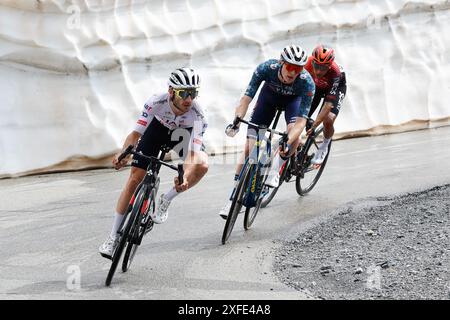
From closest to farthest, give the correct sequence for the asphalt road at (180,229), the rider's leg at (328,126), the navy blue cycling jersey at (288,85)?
the asphalt road at (180,229) → the navy blue cycling jersey at (288,85) → the rider's leg at (328,126)

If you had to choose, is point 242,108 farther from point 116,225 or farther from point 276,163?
point 116,225

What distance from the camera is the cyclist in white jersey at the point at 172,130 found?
769 cm

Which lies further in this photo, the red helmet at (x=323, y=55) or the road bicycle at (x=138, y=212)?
the red helmet at (x=323, y=55)

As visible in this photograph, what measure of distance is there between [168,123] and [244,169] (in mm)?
1332

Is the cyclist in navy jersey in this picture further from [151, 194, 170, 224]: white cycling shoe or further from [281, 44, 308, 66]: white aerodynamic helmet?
[151, 194, 170, 224]: white cycling shoe

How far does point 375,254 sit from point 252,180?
173 cm

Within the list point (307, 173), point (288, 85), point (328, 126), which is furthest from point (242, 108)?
point (307, 173)

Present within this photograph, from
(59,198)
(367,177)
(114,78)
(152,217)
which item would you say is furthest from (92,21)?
(152,217)

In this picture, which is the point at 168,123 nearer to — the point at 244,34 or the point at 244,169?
the point at 244,169

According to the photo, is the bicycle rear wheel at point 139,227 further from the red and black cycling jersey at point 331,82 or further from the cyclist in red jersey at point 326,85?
the red and black cycling jersey at point 331,82

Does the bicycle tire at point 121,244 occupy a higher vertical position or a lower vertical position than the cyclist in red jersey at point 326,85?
lower

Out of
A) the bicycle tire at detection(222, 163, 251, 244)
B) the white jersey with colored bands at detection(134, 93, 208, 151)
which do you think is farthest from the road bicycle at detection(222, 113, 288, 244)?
the white jersey with colored bands at detection(134, 93, 208, 151)

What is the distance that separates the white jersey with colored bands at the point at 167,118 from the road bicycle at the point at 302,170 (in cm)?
253

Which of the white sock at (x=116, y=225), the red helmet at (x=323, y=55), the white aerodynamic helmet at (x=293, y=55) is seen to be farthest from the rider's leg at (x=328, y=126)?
the white sock at (x=116, y=225)
